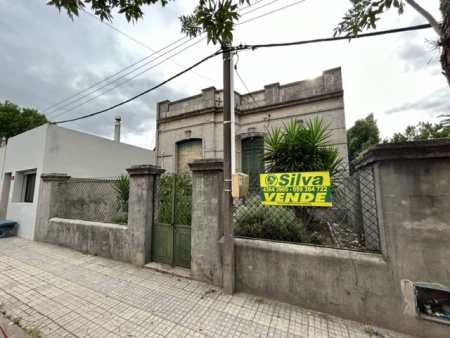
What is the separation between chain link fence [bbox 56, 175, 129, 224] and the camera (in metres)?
5.74

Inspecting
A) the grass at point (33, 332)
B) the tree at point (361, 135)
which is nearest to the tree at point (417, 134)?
the tree at point (361, 135)

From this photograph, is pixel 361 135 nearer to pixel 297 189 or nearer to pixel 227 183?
pixel 297 189

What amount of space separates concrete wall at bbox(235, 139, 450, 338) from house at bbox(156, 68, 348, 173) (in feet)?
17.2

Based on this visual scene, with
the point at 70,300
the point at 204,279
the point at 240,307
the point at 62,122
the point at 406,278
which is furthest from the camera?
the point at 62,122

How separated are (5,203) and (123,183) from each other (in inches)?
297

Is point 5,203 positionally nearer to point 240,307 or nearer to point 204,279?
point 204,279

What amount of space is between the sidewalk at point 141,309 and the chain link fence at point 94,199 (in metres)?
1.86

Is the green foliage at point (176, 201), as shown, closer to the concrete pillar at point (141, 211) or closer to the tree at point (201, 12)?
the concrete pillar at point (141, 211)

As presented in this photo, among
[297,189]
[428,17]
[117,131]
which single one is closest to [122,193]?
[297,189]

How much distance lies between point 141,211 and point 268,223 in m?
2.75

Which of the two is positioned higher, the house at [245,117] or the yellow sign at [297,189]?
the house at [245,117]

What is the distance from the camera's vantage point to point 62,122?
7359mm

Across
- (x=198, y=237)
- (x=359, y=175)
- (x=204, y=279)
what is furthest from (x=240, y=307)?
(x=359, y=175)

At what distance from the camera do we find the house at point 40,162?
23.6 ft
